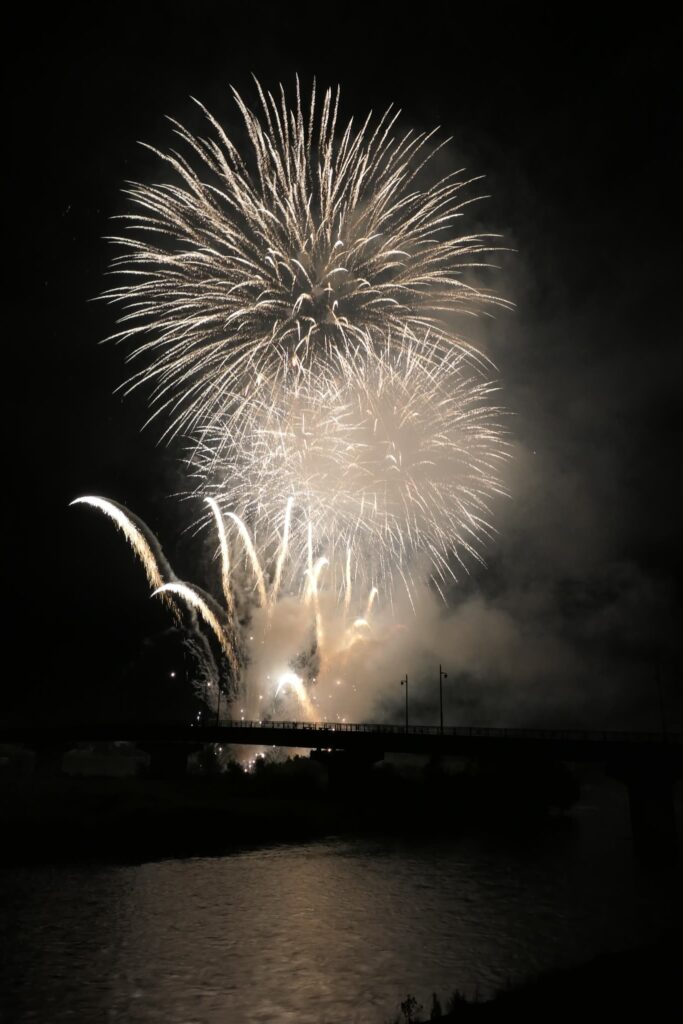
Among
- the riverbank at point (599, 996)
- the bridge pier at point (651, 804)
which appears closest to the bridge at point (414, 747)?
the bridge pier at point (651, 804)

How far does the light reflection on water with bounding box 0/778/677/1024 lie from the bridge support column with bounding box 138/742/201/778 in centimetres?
4987

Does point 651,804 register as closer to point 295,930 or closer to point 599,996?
point 295,930

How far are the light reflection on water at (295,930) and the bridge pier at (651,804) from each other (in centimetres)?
773

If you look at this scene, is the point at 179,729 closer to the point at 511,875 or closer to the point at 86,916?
the point at 511,875

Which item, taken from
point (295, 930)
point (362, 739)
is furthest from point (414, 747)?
point (295, 930)

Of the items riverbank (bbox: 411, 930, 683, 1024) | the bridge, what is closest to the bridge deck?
the bridge

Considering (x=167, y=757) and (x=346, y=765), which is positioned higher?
(x=167, y=757)

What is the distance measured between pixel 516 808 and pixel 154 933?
73.3 metres

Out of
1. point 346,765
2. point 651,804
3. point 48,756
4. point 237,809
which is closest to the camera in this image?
point 651,804

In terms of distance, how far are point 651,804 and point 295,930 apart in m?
43.1

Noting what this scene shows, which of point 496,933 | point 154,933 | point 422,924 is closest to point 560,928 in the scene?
point 496,933

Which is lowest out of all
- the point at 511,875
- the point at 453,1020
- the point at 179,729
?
the point at 511,875

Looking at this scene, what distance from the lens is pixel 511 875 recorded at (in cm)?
4872

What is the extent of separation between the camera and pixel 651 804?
213 ft
